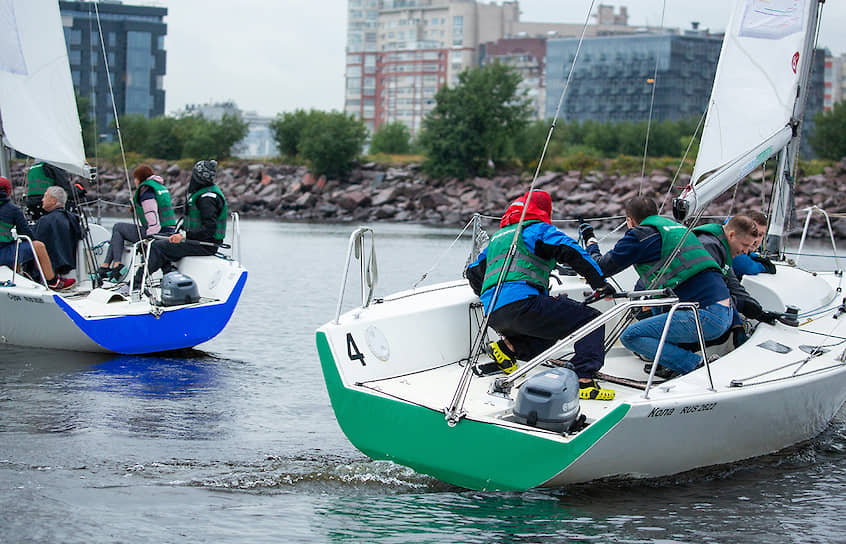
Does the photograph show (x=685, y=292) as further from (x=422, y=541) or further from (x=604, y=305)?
(x=422, y=541)

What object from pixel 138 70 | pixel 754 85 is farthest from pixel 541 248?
pixel 138 70

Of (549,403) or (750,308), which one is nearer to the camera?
(549,403)

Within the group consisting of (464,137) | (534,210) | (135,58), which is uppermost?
(135,58)

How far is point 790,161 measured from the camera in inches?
340

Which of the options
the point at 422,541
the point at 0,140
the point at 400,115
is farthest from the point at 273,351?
the point at 400,115

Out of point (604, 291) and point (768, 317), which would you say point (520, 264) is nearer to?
point (604, 291)

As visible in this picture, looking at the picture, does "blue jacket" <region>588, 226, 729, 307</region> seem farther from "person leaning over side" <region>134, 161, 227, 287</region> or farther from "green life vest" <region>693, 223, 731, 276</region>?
"person leaning over side" <region>134, 161, 227, 287</region>

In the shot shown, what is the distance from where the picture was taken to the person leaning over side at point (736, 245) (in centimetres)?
682

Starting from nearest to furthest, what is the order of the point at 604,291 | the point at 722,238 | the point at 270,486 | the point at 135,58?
1. the point at 270,486
2. the point at 604,291
3. the point at 722,238
4. the point at 135,58

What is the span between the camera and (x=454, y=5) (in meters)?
131

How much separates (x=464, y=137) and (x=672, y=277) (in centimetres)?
4845

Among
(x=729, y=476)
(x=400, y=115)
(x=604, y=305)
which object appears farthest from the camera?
(x=400, y=115)

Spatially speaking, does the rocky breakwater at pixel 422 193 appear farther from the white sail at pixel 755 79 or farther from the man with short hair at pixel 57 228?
the white sail at pixel 755 79

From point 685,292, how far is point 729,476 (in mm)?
1156
